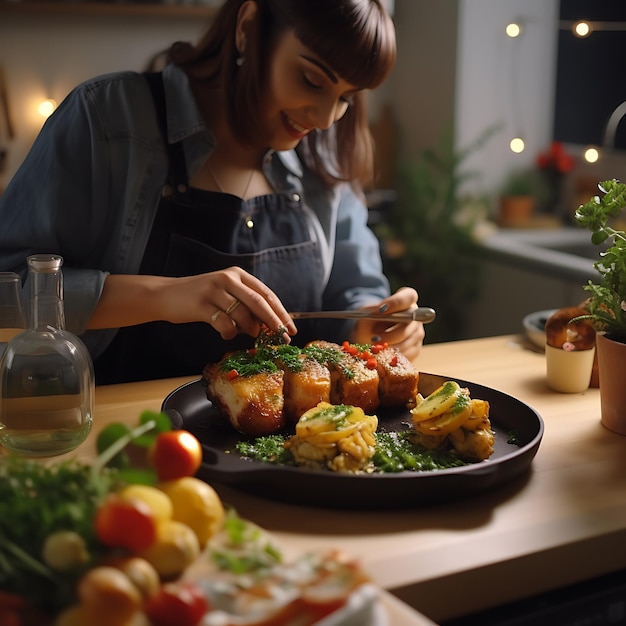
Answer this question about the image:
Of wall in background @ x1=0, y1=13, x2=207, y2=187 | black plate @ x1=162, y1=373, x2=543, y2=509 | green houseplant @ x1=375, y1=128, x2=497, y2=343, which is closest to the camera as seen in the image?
black plate @ x1=162, y1=373, x2=543, y2=509

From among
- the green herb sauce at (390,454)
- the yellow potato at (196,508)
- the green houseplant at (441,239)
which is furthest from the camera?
the green houseplant at (441,239)

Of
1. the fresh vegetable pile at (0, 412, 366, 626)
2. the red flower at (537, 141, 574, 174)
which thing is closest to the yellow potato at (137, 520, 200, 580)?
the fresh vegetable pile at (0, 412, 366, 626)

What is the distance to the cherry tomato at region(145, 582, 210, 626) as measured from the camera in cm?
74

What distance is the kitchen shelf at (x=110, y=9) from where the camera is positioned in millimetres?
3330

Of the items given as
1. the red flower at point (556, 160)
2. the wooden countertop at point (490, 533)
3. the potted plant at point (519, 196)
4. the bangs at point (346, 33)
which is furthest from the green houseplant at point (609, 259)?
the red flower at point (556, 160)

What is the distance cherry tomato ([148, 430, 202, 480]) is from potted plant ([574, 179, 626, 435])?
2.32 ft

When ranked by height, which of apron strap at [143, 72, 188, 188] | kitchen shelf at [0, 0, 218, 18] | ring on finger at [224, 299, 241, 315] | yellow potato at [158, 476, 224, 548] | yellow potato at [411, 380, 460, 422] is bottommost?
yellow potato at [411, 380, 460, 422]

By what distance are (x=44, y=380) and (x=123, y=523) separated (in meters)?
0.48

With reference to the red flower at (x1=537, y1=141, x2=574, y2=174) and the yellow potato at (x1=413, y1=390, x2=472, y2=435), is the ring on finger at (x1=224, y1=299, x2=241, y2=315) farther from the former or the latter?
the red flower at (x1=537, y1=141, x2=574, y2=174)

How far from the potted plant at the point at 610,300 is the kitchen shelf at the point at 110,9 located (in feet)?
8.55

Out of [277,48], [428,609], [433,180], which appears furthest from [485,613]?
[433,180]

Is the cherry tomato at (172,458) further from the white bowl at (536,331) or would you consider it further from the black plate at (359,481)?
the white bowl at (536,331)

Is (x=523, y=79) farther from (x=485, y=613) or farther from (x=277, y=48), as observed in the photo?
(x=485, y=613)

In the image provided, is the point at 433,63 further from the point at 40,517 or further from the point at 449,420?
the point at 40,517
